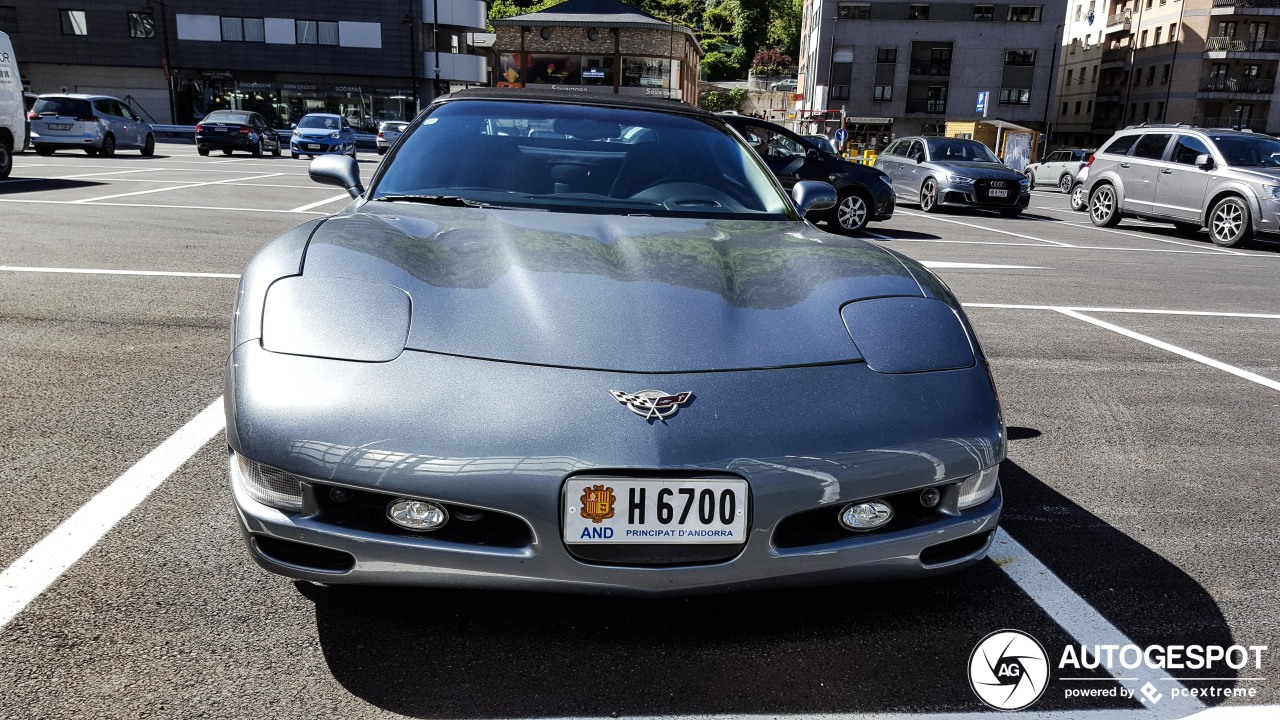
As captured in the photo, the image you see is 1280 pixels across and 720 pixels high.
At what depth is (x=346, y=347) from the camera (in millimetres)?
2111

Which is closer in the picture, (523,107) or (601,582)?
(601,582)

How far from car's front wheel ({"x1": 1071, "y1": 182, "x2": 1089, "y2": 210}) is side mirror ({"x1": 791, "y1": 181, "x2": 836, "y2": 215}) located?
1461 centimetres

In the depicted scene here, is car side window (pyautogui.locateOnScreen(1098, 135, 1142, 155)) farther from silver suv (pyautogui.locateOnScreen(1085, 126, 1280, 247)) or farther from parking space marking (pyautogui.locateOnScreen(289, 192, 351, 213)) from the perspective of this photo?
parking space marking (pyautogui.locateOnScreen(289, 192, 351, 213))

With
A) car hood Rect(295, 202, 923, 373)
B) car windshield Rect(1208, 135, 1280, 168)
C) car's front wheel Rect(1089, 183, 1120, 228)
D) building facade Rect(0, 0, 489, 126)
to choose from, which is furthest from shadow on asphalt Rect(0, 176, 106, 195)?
building facade Rect(0, 0, 489, 126)

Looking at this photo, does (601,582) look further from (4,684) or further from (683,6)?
(683,6)

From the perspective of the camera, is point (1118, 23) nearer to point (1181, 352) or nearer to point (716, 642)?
point (1181, 352)

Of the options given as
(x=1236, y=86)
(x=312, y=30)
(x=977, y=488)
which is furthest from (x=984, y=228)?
(x=1236, y=86)

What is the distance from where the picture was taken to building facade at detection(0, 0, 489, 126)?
171ft

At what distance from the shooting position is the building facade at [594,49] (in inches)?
2238

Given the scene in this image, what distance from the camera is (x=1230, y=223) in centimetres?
1339

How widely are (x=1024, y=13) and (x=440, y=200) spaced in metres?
65.9

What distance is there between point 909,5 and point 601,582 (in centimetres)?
6578

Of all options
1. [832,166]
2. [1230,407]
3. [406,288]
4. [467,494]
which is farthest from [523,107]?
[832,166]

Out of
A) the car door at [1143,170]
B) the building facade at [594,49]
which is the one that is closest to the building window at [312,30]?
the building facade at [594,49]
